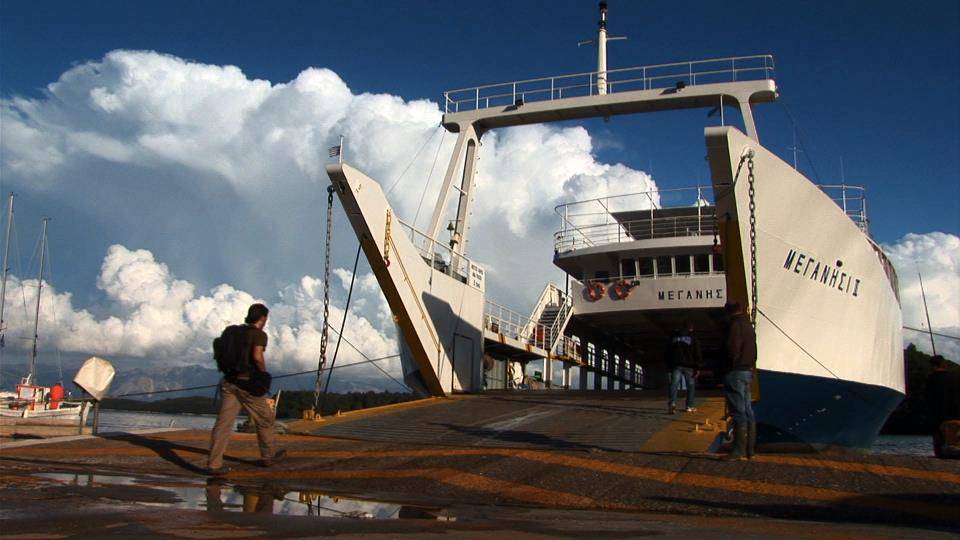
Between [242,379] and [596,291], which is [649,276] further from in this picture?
[242,379]

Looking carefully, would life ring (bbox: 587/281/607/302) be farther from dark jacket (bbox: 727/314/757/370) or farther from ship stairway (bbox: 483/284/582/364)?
dark jacket (bbox: 727/314/757/370)

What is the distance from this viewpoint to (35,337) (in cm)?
3791

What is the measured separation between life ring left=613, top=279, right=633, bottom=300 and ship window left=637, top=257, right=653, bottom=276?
0.57 metres

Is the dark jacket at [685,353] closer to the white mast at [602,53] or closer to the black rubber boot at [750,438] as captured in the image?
the black rubber boot at [750,438]

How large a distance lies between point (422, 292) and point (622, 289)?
709 cm

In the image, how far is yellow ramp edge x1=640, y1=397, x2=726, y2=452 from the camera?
8648 millimetres

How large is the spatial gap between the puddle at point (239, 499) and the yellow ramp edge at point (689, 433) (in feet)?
13.4

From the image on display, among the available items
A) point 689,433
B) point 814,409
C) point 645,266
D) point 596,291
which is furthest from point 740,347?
point 645,266

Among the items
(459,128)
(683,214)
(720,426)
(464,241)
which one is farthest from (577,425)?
(683,214)

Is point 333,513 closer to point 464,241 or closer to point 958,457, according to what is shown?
point 958,457

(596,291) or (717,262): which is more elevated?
(717,262)

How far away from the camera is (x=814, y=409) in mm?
13891

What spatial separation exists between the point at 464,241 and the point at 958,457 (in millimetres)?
12110

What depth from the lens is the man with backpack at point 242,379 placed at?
277 inches
